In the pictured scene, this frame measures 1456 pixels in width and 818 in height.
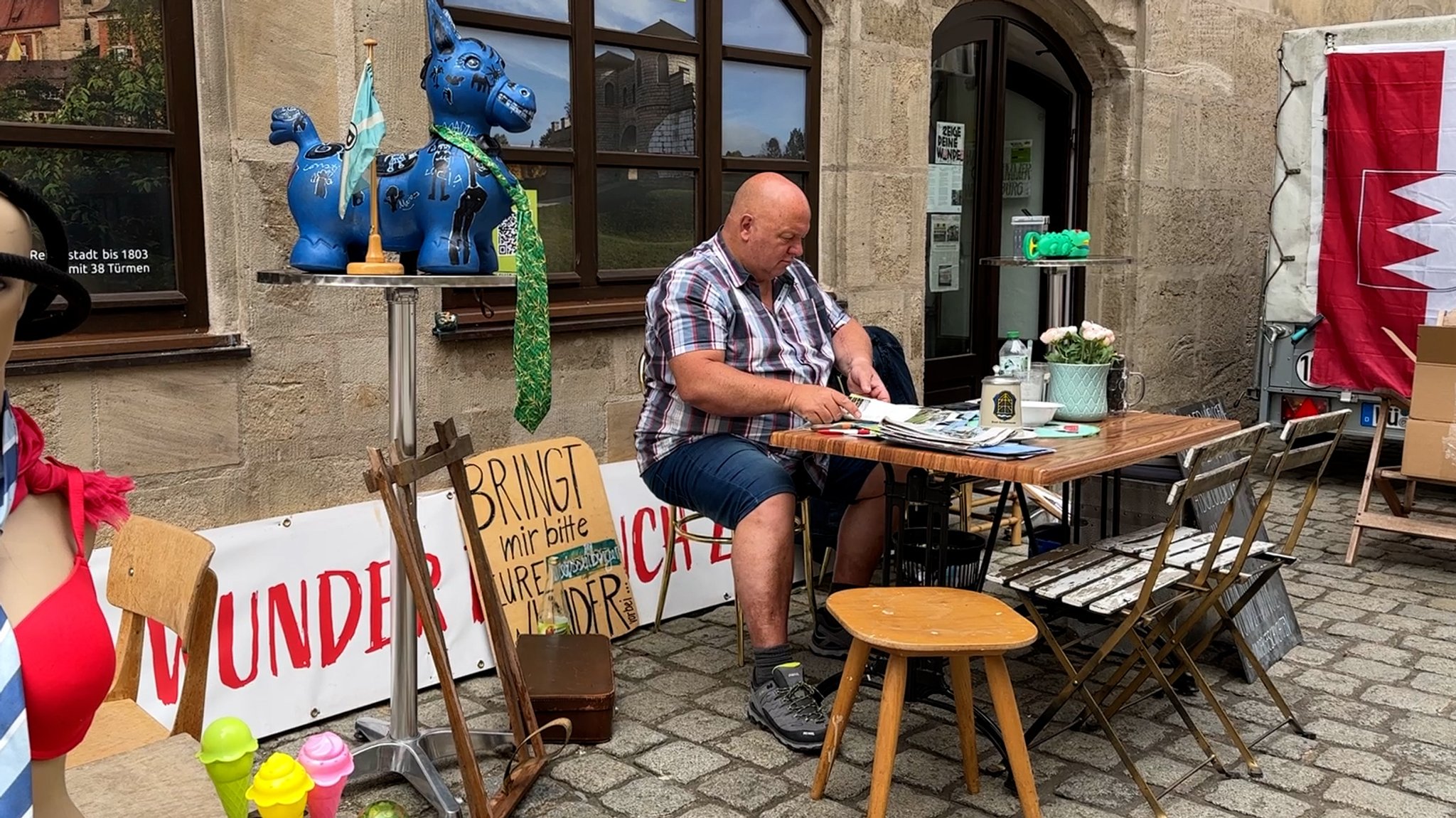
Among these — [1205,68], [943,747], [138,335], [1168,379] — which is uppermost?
[1205,68]

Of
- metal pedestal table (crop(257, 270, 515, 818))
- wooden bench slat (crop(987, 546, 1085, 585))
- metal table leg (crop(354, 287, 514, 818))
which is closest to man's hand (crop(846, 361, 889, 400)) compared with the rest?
wooden bench slat (crop(987, 546, 1085, 585))

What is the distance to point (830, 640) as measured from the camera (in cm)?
429

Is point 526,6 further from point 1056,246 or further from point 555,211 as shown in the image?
point 1056,246

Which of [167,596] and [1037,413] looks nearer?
[167,596]

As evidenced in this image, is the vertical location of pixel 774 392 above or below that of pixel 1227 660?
above

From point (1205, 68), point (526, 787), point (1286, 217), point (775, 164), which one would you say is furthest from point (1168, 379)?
point (526, 787)

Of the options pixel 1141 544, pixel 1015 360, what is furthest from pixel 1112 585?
pixel 1015 360

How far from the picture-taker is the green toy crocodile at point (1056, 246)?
5312 millimetres

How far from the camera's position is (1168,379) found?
8367 mm

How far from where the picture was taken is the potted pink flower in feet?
12.5

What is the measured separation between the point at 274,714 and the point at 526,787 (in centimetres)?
89

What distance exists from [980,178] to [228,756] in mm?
6044

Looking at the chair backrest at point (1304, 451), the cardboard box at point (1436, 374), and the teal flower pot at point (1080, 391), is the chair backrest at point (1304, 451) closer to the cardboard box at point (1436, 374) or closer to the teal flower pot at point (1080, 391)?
the teal flower pot at point (1080, 391)

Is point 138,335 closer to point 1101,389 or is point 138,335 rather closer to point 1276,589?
point 1101,389
